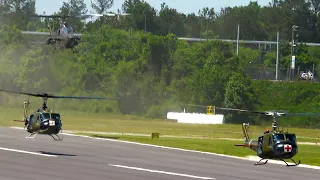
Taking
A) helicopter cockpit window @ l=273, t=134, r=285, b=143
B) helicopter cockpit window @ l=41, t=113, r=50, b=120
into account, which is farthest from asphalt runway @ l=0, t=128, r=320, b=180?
helicopter cockpit window @ l=41, t=113, r=50, b=120

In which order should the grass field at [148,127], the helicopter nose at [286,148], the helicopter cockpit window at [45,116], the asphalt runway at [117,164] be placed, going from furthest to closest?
the grass field at [148,127], the helicopter cockpit window at [45,116], the helicopter nose at [286,148], the asphalt runway at [117,164]

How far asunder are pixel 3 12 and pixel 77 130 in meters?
48.5

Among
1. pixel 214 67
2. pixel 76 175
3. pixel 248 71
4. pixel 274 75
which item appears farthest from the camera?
pixel 274 75

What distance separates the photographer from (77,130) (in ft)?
255

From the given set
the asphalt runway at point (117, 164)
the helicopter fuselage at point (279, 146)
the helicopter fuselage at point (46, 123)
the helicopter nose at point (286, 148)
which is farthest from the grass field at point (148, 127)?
the helicopter nose at point (286, 148)

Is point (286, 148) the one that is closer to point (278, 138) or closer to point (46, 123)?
point (278, 138)

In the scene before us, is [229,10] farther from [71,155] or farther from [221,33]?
[71,155]

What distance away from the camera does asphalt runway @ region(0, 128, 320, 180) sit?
38406 mm

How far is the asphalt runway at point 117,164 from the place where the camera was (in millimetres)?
38406

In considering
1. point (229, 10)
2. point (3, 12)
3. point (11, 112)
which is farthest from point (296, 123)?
point (229, 10)

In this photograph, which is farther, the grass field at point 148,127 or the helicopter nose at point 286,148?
the grass field at point 148,127

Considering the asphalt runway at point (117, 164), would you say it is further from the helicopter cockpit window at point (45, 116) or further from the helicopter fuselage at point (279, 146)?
the helicopter cockpit window at point (45, 116)

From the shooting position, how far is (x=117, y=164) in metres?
43.5

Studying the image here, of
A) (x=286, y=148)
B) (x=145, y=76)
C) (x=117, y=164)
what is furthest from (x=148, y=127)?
(x=286, y=148)
